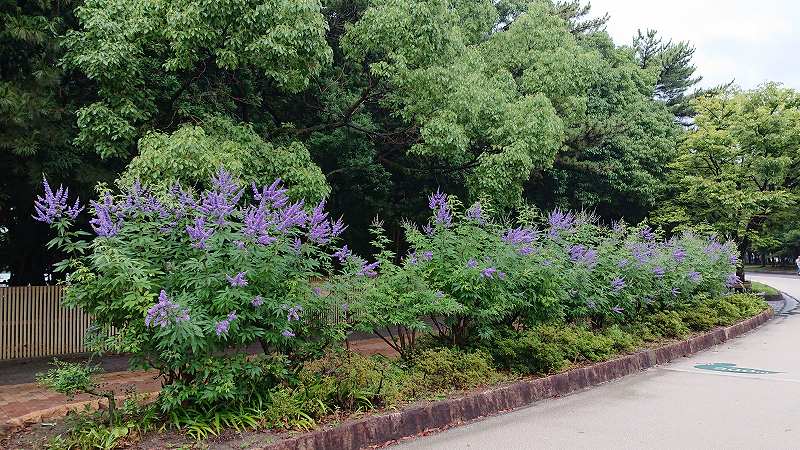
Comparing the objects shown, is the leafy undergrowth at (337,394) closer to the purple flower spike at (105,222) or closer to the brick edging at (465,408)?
the brick edging at (465,408)

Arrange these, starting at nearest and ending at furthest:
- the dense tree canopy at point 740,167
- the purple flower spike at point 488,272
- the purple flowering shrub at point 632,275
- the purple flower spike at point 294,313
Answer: the purple flower spike at point 294,313
the purple flower spike at point 488,272
the purple flowering shrub at point 632,275
the dense tree canopy at point 740,167

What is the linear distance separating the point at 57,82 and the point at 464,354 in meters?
6.99

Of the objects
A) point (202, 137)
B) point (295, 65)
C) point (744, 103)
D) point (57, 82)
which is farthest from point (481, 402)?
point (744, 103)

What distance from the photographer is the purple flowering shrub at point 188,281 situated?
4664mm

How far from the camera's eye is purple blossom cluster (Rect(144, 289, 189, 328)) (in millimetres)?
4402

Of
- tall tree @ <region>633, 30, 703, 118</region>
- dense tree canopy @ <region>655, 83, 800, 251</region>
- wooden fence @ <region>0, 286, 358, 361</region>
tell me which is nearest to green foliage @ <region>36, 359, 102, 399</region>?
wooden fence @ <region>0, 286, 358, 361</region>

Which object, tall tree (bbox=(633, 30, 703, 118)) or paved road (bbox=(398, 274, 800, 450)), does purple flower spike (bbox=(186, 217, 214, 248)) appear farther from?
tall tree (bbox=(633, 30, 703, 118))

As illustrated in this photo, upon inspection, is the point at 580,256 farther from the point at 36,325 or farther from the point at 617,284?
the point at 36,325

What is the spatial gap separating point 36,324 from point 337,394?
7007 millimetres

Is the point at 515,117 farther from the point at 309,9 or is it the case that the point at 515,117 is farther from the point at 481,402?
the point at 481,402

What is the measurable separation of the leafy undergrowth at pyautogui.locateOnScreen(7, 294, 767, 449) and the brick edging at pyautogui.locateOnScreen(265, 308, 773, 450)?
0.51ft

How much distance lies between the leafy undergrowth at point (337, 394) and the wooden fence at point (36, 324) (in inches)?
222

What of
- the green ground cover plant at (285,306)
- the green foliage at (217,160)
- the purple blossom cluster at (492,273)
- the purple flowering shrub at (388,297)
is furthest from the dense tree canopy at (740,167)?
the purple flowering shrub at (388,297)

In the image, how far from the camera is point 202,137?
359 inches
